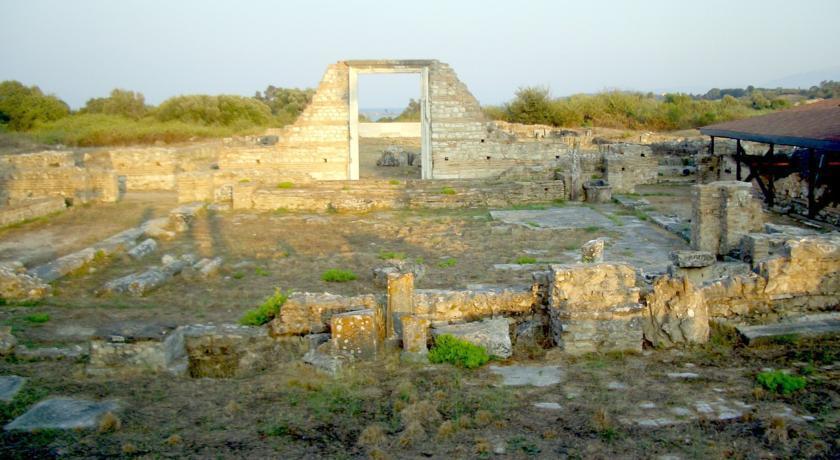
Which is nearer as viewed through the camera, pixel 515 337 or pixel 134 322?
pixel 515 337

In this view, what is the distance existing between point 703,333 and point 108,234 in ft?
41.5

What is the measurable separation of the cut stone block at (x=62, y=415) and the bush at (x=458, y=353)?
110 inches

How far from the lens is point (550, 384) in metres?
6.20

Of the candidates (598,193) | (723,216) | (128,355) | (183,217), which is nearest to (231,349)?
(128,355)

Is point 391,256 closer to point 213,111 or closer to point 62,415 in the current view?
point 62,415

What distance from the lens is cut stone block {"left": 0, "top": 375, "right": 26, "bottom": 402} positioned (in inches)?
235

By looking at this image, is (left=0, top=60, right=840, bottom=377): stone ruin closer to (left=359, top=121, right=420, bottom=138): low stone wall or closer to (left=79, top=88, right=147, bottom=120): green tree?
(left=359, top=121, right=420, bottom=138): low stone wall

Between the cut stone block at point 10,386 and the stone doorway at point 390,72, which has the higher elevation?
the stone doorway at point 390,72

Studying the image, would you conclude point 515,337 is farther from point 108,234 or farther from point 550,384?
point 108,234

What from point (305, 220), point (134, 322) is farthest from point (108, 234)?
point (134, 322)

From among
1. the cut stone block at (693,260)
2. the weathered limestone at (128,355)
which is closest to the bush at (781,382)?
the cut stone block at (693,260)

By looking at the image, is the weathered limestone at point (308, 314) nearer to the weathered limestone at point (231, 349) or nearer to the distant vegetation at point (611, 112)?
the weathered limestone at point (231, 349)

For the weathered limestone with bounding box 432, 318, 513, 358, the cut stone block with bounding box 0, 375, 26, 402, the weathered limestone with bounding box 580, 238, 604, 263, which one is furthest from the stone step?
the cut stone block with bounding box 0, 375, 26, 402

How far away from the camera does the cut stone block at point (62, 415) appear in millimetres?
5414
